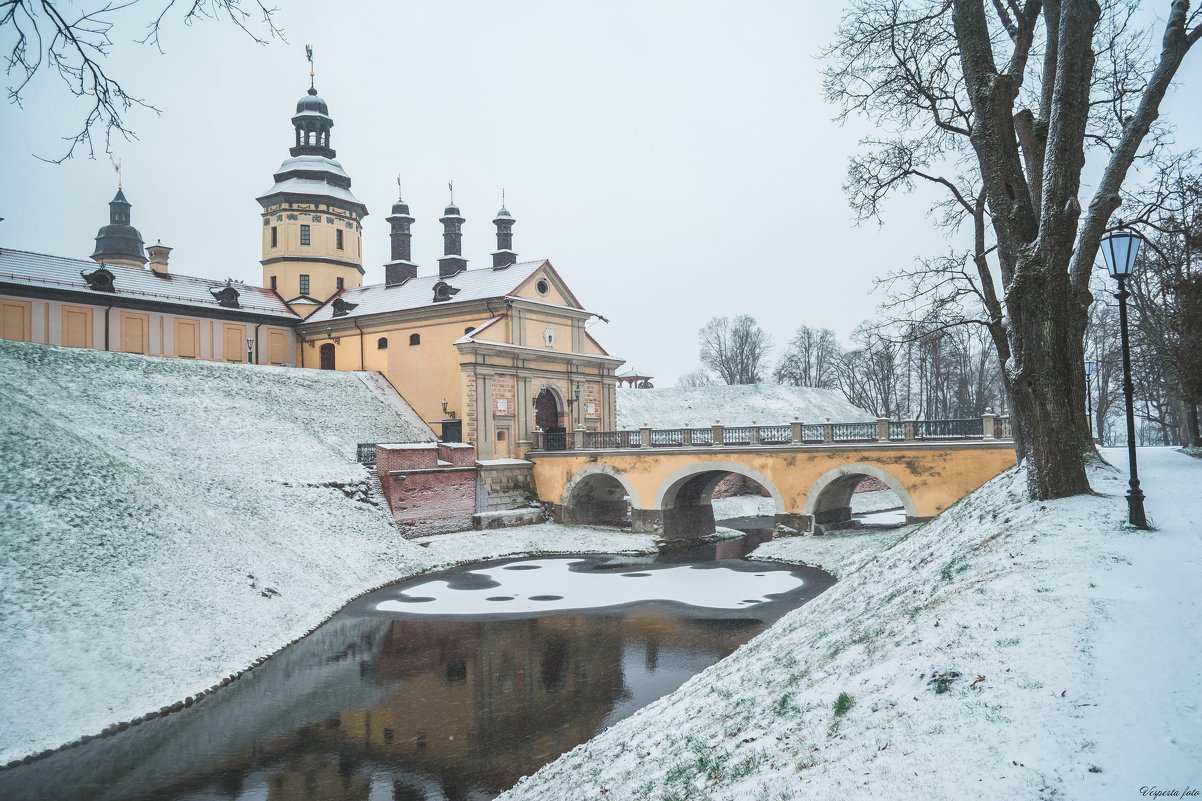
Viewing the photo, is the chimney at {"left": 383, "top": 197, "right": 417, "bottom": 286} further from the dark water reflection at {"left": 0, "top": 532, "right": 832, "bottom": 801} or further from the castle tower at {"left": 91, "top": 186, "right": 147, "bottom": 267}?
the castle tower at {"left": 91, "top": 186, "right": 147, "bottom": 267}

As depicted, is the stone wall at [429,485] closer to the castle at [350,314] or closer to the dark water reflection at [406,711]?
the castle at [350,314]

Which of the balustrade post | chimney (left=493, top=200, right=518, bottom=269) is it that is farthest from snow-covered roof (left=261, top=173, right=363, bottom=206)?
the balustrade post

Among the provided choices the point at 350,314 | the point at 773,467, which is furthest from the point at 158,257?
the point at 773,467

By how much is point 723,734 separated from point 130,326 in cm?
3382

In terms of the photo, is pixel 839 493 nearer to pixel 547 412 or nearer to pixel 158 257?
pixel 547 412

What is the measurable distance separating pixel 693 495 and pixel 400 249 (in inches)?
799

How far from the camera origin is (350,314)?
36.2m

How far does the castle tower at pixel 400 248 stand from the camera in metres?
38.3

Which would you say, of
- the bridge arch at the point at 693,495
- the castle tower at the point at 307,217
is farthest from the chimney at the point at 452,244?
the bridge arch at the point at 693,495

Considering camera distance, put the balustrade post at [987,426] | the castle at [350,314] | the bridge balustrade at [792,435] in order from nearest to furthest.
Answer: the balustrade post at [987,426] → the bridge balustrade at [792,435] → the castle at [350,314]

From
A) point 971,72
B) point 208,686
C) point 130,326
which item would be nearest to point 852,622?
point 971,72

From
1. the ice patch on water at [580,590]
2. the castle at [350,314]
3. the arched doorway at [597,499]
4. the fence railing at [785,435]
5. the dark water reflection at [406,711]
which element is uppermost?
the castle at [350,314]

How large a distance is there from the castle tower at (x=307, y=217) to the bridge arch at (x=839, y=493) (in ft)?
89.9

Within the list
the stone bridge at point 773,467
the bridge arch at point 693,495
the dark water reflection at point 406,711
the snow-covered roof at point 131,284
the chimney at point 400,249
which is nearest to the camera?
the dark water reflection at point 406,711
